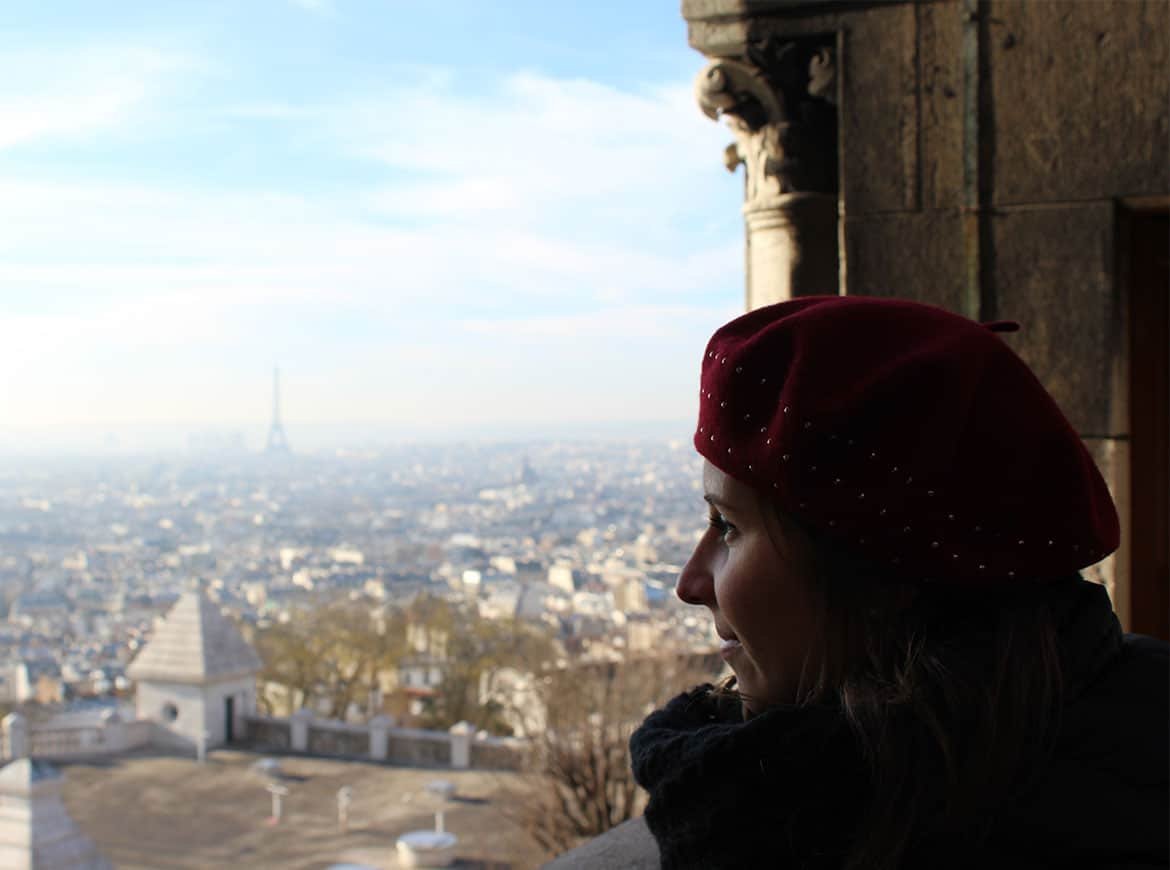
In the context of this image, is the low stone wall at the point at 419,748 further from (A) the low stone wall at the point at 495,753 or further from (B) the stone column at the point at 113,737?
(B) the stone column at the point at 113,737

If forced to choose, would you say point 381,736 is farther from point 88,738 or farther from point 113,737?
point 88,738

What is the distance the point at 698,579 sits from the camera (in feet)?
3.12

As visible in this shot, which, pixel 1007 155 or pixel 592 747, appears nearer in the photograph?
pixel 1007 155

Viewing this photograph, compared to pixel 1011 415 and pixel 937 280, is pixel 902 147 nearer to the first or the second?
pixel 937 280

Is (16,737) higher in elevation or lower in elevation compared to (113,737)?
higher

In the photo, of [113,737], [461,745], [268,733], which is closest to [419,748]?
[461,745]

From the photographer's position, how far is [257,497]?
204ft

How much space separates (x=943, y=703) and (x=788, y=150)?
6.28 ft

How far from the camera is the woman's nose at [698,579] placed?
95 centimetres

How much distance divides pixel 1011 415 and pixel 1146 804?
0.24 m

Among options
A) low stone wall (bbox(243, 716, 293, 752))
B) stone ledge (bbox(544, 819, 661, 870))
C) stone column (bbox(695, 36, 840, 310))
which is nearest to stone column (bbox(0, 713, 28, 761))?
low stone wall (bbox(243, 716, 293, 752))

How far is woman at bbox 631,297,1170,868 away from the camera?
0.78 metres

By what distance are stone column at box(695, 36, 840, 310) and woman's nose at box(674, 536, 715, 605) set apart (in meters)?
1.65

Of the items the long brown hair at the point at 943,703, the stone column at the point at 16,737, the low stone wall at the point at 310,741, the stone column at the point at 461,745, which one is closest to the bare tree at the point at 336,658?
the low stone wall at the point at 310,741
